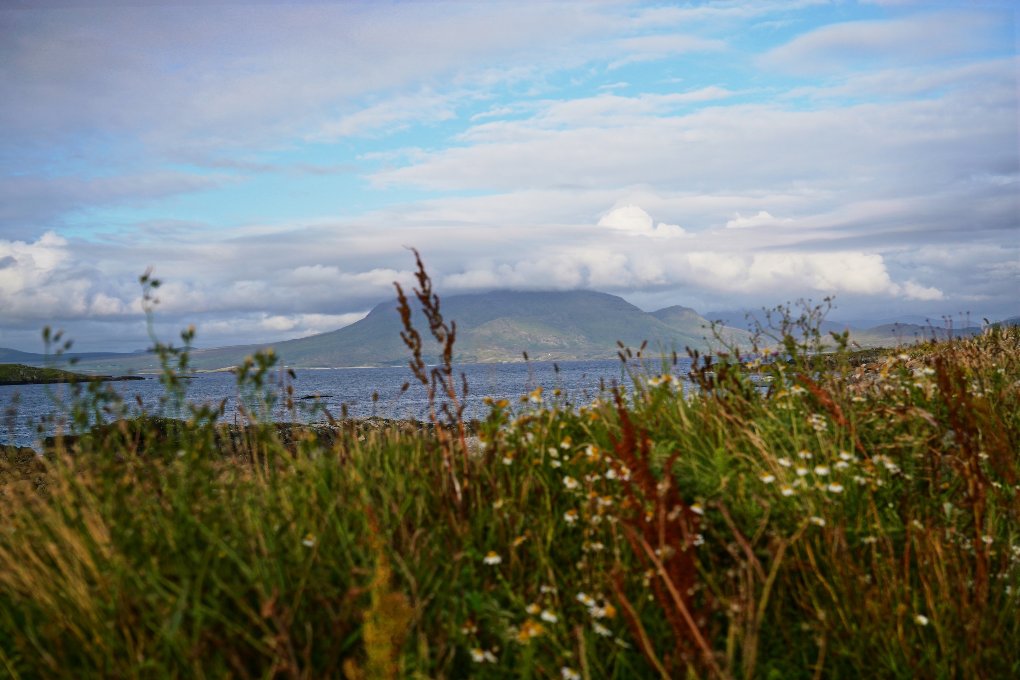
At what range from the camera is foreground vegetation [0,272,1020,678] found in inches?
127

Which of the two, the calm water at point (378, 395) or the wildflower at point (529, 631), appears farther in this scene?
the calm water at point (378, 395)

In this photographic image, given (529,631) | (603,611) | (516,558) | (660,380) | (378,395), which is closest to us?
(529,631)

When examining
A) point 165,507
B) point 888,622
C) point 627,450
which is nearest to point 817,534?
point 888,622

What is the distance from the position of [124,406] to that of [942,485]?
18.4 feet

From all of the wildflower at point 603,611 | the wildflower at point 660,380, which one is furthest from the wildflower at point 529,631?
the wildflower at point 660,380

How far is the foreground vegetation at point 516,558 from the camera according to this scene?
3.23m

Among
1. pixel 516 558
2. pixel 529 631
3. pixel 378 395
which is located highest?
pixel 378 395

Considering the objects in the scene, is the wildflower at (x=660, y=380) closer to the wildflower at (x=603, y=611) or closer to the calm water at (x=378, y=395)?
the calm water at (x=378, y=395)

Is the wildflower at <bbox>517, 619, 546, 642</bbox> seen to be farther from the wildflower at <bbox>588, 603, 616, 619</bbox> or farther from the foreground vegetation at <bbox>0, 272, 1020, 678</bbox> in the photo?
the wildflower at <bbox>588, 603, 616, 619</bbox>

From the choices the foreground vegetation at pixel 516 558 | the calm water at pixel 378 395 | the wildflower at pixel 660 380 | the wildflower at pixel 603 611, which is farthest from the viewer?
the wildflower at pixel 660 380

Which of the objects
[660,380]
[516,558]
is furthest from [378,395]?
[516,558]

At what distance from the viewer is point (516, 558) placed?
4293 mm

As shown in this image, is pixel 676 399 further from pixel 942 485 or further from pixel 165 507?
pixel 165 507

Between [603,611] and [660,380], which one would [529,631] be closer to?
[603,611]
